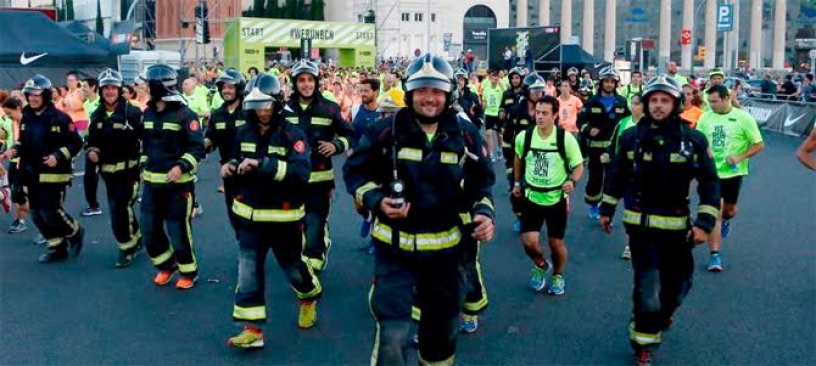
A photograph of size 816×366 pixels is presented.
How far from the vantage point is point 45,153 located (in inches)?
381

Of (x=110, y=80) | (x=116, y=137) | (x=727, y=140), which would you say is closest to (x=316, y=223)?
(x=116, y=137)

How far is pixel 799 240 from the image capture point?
36.7ft

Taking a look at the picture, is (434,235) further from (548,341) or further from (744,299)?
(744,299)

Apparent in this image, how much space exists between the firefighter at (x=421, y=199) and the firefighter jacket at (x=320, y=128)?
3.17m

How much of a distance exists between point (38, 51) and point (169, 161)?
1846 cm

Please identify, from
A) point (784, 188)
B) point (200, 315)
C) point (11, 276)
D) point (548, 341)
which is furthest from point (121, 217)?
point (784, 188)

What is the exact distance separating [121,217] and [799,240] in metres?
7.89

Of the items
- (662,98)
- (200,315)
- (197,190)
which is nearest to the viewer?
(662,98)

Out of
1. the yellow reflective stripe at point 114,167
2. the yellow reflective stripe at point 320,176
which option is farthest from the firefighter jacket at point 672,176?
the yellow reflective stripe at point 114,167

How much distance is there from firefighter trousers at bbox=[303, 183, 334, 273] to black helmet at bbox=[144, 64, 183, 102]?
155 centimetres

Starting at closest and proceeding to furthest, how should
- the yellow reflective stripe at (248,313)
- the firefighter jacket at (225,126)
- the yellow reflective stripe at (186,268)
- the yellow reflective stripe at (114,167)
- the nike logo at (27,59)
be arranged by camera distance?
1. the yellow reflective stripe at (248,313)
2. the yellow reflective stripe at (186,268)
3. the firefighter jacket at (225,126)
4. the yellow reflective stripe at (114,167)
5. the nike logo at (27,59)

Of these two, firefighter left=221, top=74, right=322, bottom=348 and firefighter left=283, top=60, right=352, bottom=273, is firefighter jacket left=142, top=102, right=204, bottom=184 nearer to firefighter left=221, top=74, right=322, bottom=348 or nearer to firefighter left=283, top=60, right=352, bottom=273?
firefighter left=283, top=60, right=352, bottom=273

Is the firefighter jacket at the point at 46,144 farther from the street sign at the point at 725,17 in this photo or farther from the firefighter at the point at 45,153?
the street sign at the point at 725,17

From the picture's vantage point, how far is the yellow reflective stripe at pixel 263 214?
6777 mm
